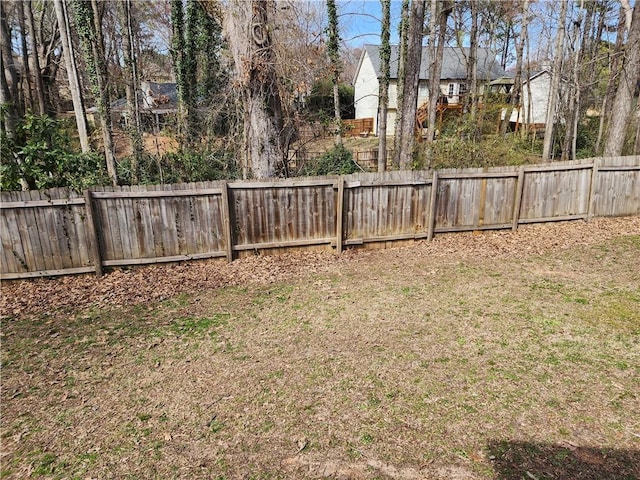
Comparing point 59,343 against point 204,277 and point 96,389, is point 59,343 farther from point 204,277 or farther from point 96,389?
point 204,277

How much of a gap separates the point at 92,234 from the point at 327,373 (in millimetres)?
4742

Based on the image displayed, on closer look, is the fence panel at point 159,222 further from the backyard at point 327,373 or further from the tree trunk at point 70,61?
the tree trunk at point 70,61

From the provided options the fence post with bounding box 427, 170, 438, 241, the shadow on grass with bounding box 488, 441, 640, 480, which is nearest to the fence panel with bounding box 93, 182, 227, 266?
the fence post with bounding box 427, 170, 438, 241

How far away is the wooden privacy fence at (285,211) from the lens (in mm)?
6398

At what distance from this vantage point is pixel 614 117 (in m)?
11.4

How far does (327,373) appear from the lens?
4070 millimetres

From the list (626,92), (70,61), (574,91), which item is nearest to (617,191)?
(626,92)

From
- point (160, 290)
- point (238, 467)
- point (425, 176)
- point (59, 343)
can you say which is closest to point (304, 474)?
point (238, 467)

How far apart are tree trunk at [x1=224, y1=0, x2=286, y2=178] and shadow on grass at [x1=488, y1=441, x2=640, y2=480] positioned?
25.3 ft

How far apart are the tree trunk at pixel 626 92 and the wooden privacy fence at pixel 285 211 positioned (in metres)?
2.65

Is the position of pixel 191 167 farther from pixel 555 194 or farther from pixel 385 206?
pixel 555 194

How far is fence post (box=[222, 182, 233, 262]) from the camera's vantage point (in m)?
7.04

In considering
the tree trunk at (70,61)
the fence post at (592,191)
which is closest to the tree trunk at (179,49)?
the tree trunk at (70,61)

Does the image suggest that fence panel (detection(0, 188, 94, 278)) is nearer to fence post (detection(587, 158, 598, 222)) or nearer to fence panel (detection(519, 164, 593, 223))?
fence panel (detection(519, 164, 593, 223))
